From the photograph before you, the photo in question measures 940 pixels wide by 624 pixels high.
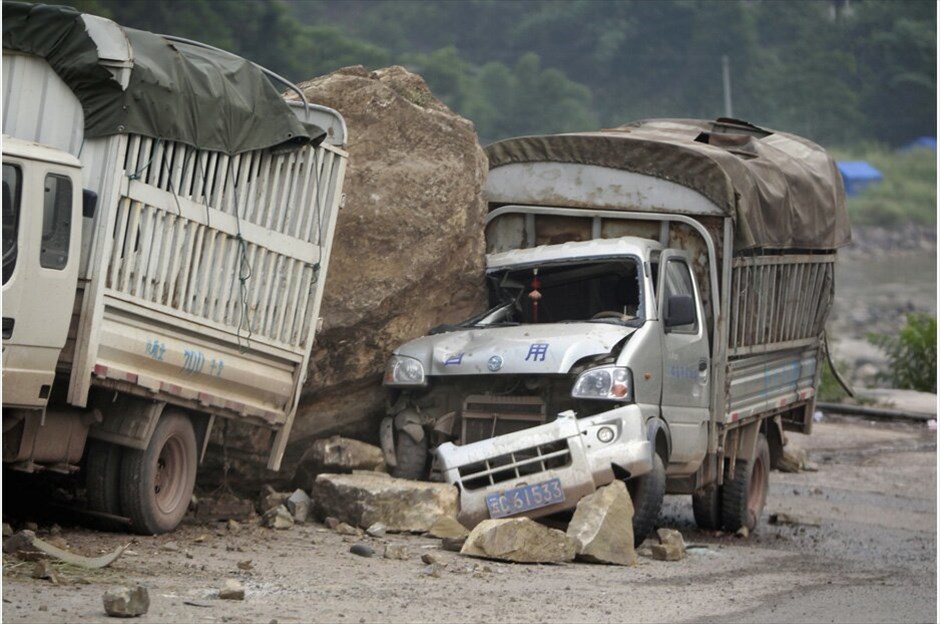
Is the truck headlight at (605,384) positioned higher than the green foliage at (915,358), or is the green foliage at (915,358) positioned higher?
the green foliage at (915,358)

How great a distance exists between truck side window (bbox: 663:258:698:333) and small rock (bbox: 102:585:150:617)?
16.7 ft

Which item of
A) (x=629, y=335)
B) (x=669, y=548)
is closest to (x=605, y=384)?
(x=629, y=335)

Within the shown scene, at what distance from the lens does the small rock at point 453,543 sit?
31.4 feet

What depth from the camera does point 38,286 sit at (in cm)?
831

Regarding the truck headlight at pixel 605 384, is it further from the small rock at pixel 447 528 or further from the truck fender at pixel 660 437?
the small rock at pixel 447 528

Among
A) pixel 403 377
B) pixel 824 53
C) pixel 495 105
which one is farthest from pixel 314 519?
pixel 824 53

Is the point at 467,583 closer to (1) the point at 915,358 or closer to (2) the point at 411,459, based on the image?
(2) the point at 411,459

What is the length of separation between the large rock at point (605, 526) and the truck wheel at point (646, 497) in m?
0.45

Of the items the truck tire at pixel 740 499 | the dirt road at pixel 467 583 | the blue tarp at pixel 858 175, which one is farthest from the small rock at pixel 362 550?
the blue tarp at pixel 858 175

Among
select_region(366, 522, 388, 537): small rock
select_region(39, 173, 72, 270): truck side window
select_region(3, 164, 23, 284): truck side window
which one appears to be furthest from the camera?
select_region(366, 522, 388, 537): small rock

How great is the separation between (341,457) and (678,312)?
248 centimetres

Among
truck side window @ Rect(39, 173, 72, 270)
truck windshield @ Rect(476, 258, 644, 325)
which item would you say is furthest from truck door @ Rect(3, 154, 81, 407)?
truck windshield @ Rect(476, 258, 644, 325)

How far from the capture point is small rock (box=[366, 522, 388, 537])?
33.0 feet

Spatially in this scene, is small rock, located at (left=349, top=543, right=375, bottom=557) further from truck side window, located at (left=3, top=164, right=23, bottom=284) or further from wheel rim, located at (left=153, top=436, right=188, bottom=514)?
truck side window, located at (left=3, top=164, right=23, bottom=284)
